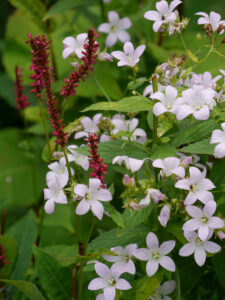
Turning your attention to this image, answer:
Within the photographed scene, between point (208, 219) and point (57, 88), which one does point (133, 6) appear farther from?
point (208, 219)

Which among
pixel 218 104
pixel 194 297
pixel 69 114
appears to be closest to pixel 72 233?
pixel 69 114

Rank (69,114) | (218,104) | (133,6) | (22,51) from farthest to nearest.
A: (22,51), (133,6), (69,114), (218,104)

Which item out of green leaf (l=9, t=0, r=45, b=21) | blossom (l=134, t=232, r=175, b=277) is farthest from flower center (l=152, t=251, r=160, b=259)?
green leaf (l=9, t=0, r=45, b=21)

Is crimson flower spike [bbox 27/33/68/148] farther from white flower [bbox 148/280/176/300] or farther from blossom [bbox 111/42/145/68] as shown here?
white flower [bbox 148/280/176/300]

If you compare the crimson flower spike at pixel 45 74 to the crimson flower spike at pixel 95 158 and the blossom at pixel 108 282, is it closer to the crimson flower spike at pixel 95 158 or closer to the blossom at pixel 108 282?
the crimson flower spike at pixel 95 158

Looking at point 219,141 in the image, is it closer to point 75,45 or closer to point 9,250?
point 75,45

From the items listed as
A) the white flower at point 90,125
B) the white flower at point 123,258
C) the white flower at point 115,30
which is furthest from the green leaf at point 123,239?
the white flower at point 115,30

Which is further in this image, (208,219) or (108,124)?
(108,124)
